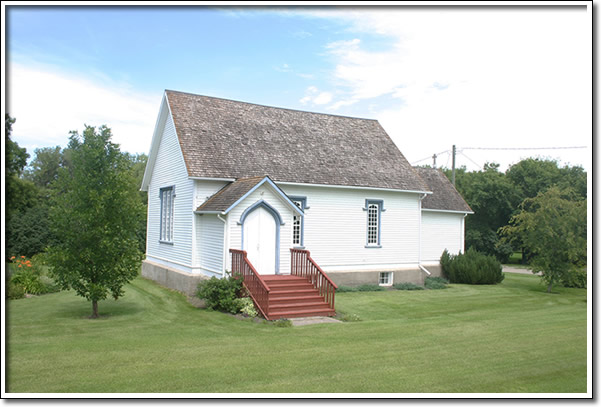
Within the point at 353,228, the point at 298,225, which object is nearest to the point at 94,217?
the point at 298,225

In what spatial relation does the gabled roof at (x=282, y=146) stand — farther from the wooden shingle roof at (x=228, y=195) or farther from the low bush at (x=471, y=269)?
the low bush at (x=471, y=269)

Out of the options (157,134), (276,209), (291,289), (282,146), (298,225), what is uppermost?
(157,134)

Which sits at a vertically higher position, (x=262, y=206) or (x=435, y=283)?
(x=262, y=206)

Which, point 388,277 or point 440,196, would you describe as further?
point 440,196

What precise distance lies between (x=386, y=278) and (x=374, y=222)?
111 inches

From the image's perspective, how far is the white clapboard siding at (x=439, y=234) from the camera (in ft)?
88.1

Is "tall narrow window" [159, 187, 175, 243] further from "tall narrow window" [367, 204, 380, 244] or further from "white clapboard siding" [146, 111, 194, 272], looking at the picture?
"tall narrow window" [367, 204, 380, 244]

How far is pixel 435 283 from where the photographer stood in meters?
24.6

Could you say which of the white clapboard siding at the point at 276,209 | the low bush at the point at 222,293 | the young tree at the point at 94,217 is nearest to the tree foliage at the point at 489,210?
the white clapboard siding at the point at 276,209

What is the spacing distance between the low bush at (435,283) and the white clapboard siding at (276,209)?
8801 millimetres

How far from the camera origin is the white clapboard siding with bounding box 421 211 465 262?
26.9m

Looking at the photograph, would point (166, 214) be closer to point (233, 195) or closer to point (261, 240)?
point (233, 195)

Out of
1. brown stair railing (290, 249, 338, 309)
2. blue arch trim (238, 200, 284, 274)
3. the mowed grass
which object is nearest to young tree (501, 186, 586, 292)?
the mowed grass

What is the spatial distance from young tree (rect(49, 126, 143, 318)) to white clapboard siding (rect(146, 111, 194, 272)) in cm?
479
